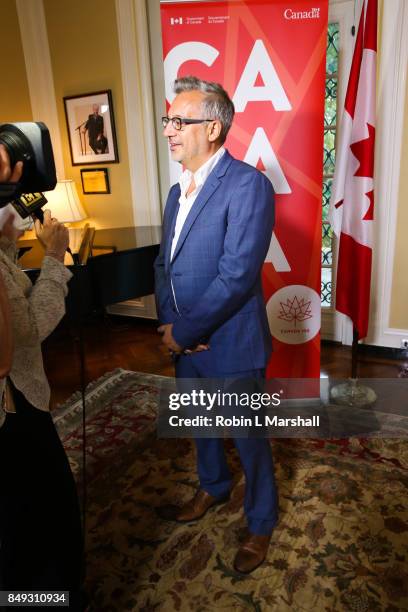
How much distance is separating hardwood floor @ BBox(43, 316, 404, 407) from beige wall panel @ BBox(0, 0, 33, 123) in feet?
6.23

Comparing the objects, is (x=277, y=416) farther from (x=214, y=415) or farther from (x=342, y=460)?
(x=214, y=415)

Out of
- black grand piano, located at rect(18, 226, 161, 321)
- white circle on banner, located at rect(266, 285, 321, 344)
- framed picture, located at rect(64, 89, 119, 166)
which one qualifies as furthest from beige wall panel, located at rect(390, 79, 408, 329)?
framed picture, located at rect(64, 89, 119, 166)

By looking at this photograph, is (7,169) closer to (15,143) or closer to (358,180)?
(15,143)

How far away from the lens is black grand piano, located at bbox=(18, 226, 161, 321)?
1857 millimetres

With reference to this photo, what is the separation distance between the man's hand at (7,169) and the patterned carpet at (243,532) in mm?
1275

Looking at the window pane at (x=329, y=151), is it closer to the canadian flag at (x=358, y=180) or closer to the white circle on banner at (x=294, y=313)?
the canadian flag at (x=358, y=180)

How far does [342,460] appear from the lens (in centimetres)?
201

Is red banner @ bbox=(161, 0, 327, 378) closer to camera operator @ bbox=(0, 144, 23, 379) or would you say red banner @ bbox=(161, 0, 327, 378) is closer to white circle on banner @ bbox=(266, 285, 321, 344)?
white circle on banner @ bbox=(266, 285, 321, 344)

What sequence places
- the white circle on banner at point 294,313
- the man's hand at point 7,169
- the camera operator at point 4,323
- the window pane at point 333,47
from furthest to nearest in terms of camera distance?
1. the window pane at point 333,47
2. the white circle on banner at point 294,313
3. the man's hand at point 7,169
4. the camera operator at point 4,323

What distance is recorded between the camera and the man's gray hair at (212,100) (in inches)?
51.7

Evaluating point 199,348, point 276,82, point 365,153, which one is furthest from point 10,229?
point 365,153

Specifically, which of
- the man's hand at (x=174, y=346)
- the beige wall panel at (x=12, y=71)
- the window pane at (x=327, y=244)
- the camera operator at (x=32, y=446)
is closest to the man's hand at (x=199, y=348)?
the man's hand at (x=174, y=346)

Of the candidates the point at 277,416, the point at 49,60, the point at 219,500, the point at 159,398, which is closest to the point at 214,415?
the point at 219,500

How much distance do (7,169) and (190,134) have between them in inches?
25.7
